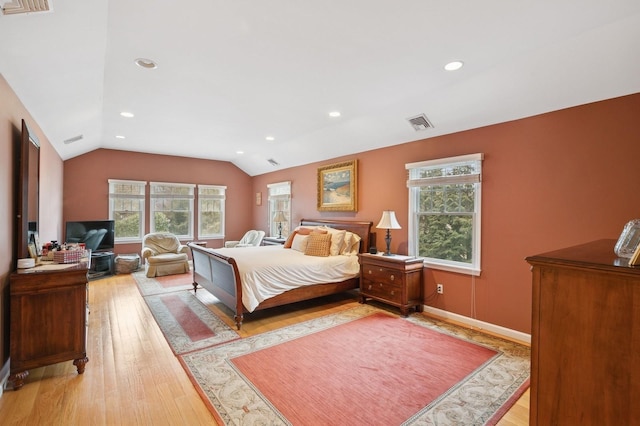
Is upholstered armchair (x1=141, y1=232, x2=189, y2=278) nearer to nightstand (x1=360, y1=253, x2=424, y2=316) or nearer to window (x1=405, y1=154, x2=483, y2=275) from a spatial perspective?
nightstand (x1=360, y1=253, x2=424, y2=316)

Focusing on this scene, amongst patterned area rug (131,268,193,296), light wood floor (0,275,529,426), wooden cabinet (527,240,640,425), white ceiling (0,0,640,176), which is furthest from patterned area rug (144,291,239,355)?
wooden cabinet (527,240,640,425)

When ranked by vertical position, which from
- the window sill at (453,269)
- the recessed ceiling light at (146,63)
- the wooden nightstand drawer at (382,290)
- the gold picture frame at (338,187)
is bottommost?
the wooden nightstand drawer at (382,290)

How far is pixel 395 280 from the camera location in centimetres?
405

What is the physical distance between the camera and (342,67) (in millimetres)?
2797

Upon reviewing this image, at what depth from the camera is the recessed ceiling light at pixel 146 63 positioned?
8.96 ft

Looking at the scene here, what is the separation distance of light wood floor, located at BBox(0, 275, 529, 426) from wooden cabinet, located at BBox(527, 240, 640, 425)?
100 cm

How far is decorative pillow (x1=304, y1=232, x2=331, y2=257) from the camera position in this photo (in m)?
4.70

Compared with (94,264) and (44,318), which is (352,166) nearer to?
(44,318)

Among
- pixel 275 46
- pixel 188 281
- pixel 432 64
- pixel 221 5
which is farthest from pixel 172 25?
pixel 188 281

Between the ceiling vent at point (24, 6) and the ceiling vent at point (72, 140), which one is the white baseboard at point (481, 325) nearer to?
the ceiling vent at point (24, 6)

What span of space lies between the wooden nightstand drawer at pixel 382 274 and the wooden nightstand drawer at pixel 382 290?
6 centimetres

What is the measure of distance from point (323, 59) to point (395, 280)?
9.25ft

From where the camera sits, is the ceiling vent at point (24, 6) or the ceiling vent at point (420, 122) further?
the ceiling vent at point (420, 122)

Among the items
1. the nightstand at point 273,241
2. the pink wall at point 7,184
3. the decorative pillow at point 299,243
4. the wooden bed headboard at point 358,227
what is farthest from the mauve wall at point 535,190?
the pink wall at point 7,184
